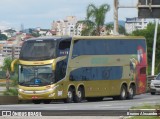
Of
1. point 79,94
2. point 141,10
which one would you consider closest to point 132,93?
point 79,94

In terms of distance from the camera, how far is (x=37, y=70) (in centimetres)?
3362

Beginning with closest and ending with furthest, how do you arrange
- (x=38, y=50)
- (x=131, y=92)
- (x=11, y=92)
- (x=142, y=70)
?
(x=38, y=50), (x=11, y=92), (x=131, y=92), (x=142, y=70)

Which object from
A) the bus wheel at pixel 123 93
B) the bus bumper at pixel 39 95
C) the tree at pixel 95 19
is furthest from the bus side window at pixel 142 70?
the tree at pixel 95 19

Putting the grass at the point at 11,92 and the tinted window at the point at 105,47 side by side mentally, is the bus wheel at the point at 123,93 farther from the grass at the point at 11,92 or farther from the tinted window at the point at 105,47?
the grass at the point at 11,92

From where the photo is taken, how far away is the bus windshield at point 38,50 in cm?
3338

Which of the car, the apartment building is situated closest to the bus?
the car

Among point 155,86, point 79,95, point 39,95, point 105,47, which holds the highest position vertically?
point 105,47

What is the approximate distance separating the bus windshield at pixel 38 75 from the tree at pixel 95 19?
2940 cm

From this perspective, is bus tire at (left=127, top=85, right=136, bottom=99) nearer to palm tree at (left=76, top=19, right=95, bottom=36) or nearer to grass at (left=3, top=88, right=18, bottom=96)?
grass at (left=3, top=88, right=18, bottom=96)

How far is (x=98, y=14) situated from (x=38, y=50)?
99.7 feet

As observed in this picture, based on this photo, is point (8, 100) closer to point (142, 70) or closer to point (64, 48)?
point (64, 48)

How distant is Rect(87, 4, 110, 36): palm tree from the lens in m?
63.5

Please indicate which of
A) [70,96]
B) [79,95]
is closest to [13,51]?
[79,95]

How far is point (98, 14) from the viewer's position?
209 feet
